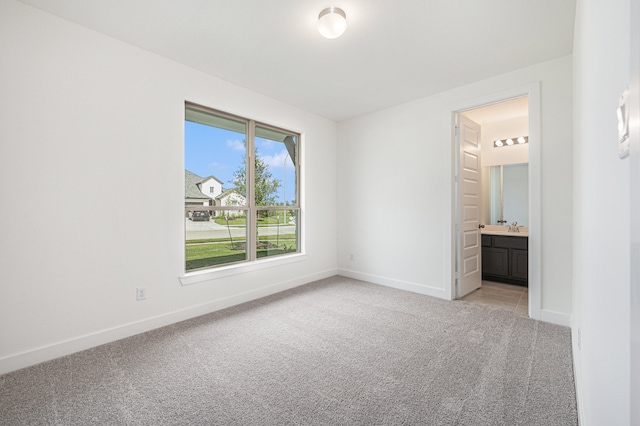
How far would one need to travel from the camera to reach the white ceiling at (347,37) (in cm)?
220

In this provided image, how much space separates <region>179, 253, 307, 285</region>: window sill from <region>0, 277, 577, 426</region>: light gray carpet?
0.45 m

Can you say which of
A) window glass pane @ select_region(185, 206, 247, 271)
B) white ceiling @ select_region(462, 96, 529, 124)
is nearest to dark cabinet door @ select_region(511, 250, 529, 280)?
white ceiling @ select_region(462, 96, 529, 124)

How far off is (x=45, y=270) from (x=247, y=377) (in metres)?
1.80

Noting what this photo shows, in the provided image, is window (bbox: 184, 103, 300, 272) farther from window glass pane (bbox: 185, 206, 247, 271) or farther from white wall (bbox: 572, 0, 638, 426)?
white wall (bbox: 572, 0, 638, 426)

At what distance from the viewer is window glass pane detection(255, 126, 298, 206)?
158 inches

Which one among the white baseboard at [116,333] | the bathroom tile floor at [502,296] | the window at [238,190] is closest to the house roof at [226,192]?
the window at [238,190]

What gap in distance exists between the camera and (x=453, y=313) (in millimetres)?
3223

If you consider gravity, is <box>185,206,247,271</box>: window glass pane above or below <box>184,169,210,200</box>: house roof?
below

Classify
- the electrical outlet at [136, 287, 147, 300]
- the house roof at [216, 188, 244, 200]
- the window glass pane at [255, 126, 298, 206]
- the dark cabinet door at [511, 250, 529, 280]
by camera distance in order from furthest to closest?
the dark cabinet door at [511, 250, 529, 280] < the window glass pane at [255, 126, 298, 206] < the house roof at [216, 188, 244, 200] < the electrical outlet at [136, 287, 147, 300]

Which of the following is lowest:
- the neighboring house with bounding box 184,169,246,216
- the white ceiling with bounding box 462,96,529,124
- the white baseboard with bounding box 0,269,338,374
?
the white baseboard with bounding box 0,269,338,374

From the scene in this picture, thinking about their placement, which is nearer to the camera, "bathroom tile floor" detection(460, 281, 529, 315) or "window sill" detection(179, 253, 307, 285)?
"window sill" detection(179, 253, 307, 285)

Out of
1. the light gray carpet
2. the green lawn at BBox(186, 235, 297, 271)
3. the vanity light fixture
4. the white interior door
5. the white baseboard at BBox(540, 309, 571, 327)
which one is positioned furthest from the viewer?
the vanity light fixture

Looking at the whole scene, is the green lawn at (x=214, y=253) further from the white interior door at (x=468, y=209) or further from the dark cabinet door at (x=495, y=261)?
the dark cabinet door at (x=495, y=261)

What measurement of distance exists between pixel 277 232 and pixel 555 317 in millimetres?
3396
